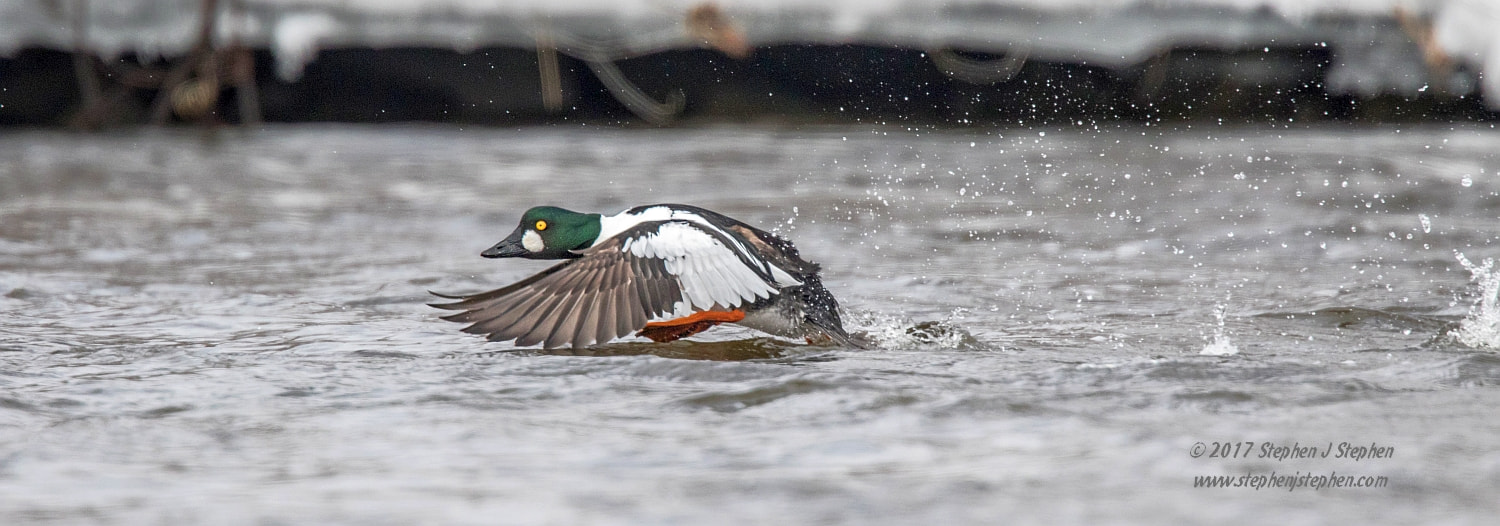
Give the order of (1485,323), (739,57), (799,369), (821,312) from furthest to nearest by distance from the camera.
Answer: (739,57) → (821,312) → (1485,323) → (799,369)

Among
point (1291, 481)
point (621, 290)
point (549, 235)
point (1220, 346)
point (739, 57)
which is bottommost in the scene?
point (1291, 481)

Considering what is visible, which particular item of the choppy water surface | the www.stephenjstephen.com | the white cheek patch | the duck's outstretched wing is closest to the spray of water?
the choppy water surface

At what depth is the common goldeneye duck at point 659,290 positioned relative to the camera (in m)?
3.83

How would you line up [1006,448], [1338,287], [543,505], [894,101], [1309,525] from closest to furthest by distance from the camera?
1. [1309,525]
2. [543,505]
3. [1006,448]
4. [1338,287]
5. [894,101]

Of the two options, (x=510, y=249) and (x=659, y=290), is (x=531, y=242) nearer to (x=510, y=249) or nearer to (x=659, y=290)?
(x=510, y=249)

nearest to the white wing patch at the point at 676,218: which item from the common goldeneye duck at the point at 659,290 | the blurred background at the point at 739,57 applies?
the common goldeneye duck at the point at 659,290

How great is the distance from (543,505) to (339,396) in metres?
1.10

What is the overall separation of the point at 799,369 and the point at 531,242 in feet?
3.43

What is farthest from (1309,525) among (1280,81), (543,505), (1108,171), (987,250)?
(1280,81)

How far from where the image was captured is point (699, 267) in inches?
157

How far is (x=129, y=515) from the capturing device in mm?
2629

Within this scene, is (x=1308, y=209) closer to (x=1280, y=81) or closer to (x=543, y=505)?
(x=1280, y=81)

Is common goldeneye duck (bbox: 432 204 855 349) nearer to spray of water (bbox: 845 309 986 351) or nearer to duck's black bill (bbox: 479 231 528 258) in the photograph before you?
duck's black bill (bbox: 479 231 528 258)

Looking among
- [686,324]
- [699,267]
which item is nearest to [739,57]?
[686,324]
